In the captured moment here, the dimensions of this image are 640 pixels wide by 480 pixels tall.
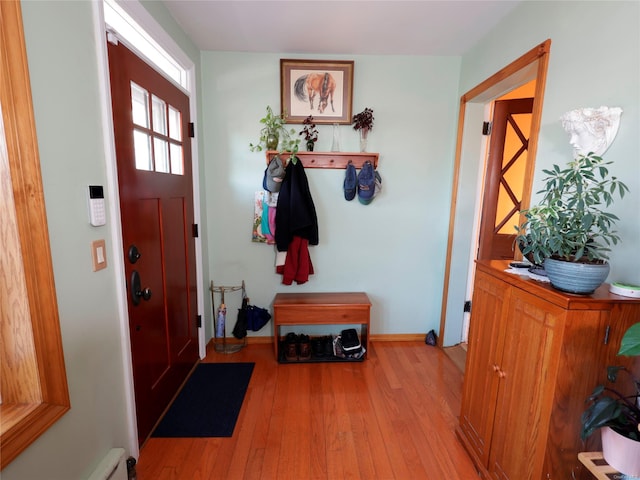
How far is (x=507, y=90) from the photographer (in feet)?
6.74

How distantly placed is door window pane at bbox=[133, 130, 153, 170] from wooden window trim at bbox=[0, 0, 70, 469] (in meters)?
0.65

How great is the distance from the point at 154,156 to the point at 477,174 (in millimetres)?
2465

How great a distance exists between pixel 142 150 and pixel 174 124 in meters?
0.49

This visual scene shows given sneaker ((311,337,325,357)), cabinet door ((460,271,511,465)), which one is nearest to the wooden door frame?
cabinet door ((460,271,511,465))

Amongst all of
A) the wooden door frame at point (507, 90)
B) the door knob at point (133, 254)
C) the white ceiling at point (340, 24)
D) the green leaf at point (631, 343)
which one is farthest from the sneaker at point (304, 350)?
the white ceiling at point (340, 24)

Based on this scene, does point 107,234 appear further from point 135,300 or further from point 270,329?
point 270,329

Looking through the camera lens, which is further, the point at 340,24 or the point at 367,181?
the point at 367,181

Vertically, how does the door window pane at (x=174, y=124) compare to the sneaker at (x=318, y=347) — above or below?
above

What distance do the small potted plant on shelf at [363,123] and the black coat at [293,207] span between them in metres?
0.56

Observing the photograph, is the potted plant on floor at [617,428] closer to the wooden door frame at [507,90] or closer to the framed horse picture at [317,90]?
the wooden door frame at [507,90]

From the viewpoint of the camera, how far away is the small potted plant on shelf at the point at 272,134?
7.71ft

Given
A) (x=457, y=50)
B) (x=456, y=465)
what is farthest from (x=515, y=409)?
(x=457, y=50)

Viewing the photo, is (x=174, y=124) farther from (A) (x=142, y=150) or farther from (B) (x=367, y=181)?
(B) (x=367, y=181)

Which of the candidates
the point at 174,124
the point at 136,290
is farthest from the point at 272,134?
the point at 136,290
